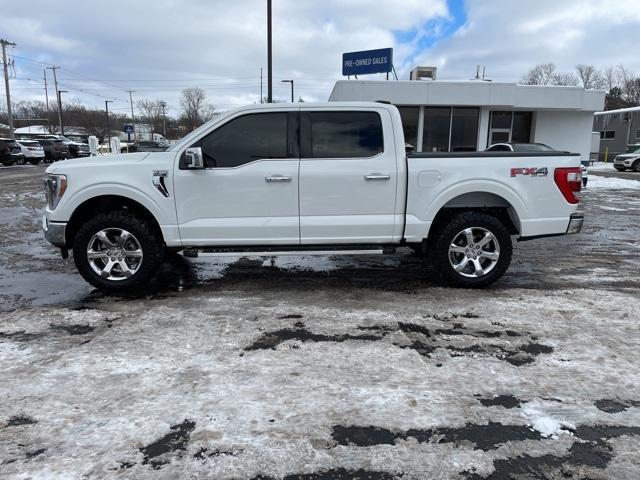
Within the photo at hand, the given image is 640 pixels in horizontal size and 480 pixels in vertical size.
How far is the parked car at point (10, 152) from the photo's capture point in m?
32.8

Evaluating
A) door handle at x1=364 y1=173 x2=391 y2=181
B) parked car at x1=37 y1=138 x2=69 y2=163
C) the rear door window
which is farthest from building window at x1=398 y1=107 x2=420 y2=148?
parked car at x1=37 y1=138 x2=69 y2=163

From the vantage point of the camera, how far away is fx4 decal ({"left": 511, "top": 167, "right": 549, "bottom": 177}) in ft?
18.2

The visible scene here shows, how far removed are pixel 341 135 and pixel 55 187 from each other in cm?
317

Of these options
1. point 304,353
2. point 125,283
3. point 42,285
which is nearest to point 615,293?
point 304,353

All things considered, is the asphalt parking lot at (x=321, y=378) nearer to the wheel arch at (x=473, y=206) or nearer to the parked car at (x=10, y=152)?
the wheel arch at (x=473, y=206)

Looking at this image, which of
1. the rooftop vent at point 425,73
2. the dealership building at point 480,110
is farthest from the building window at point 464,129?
the rooftop vent at point 425,73

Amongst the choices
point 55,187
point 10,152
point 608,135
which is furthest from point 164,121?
point 55,187

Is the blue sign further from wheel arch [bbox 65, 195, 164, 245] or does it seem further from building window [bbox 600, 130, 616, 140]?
building window [bbox 600, 130, 616, 140]

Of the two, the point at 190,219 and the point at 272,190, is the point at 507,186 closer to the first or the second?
the point at 272,190

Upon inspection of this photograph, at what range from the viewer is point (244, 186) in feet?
17.4

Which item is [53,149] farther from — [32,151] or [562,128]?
[562,128]

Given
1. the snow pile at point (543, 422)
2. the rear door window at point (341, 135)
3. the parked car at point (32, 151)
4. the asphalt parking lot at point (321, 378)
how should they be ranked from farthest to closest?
the parked car at point (32, 151), the rear door window at point (341, 135), the snow pile at point (543, 422), the asphalt parking lot at point (321, 378)

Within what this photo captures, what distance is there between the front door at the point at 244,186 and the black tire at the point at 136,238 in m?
0.37

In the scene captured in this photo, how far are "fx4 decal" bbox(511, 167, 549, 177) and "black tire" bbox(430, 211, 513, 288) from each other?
57 cm
